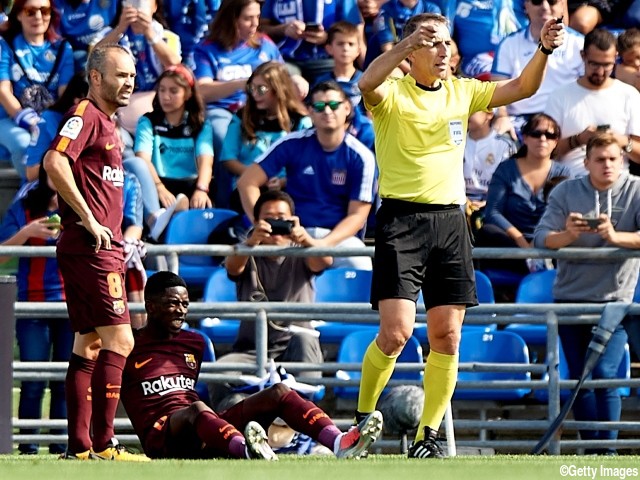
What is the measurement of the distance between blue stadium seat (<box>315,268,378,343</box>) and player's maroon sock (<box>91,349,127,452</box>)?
3184 mm

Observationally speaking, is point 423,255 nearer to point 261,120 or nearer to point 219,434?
point 219,434

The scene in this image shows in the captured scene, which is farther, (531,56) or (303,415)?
(531,56)

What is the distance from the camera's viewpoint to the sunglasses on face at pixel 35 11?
1238 cm

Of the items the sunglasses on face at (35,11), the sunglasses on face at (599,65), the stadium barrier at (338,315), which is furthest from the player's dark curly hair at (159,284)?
the sunglasses on face at (35,11)

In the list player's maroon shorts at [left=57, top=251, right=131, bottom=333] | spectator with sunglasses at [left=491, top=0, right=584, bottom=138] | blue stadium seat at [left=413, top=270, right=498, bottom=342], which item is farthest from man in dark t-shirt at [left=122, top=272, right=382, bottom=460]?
spectator with sunglasses at [left=491, top=0, right=584, bottom=138]

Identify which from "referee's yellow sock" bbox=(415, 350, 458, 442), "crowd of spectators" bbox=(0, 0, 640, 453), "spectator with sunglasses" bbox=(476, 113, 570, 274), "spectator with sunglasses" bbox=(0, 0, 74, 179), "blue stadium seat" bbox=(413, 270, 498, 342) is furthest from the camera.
→ "spectator with sunglasses" bbox=(0, 0, 74, 179)

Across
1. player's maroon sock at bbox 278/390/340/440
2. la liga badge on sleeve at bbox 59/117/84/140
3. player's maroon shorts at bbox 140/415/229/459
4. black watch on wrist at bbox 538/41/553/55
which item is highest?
black watch on wrist at bbox 538/41/553/55

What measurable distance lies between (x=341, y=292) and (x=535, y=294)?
1.37m

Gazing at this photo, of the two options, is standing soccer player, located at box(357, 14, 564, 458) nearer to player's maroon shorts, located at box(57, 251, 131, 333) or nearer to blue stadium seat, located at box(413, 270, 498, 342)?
player's maroon shorts, located at box(57, 251, 131, 333)

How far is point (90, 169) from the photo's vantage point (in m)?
7.49

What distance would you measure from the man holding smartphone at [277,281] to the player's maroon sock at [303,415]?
218 centimetres

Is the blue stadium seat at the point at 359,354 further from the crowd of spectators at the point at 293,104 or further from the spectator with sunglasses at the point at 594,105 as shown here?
the spectator with sunglasses at the point at 594,105

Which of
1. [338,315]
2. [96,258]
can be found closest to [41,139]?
[338,315]

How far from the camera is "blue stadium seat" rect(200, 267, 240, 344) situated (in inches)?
413
